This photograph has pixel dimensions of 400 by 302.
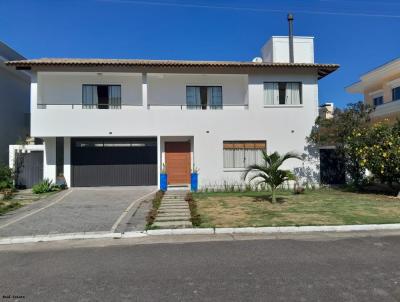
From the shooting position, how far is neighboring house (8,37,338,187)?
17.8 meters

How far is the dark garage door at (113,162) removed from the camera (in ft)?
61.6

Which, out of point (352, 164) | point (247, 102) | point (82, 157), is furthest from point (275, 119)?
point (82, 157)

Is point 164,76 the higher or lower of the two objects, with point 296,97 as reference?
higher

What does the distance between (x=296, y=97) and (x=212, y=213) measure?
34.4ft

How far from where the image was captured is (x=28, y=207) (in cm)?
1321

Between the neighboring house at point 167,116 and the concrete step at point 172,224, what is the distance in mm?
8338

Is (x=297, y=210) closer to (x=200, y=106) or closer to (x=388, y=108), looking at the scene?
(x=200, y=106)

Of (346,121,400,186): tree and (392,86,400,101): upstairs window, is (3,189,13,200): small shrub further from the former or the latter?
(392,86,400,101): upstairs window

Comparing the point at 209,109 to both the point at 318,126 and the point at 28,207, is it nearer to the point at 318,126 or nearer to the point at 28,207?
the point at 318,126

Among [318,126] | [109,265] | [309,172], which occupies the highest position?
[318,126]

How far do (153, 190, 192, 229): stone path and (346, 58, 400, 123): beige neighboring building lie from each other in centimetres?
1406

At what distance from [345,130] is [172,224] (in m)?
11.4

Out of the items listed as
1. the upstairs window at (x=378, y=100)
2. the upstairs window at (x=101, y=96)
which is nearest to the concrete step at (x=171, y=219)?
the upstairs window at (x=101, y=96)

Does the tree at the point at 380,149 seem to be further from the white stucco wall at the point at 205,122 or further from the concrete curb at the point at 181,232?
the concrete curb at the point at 181,232
